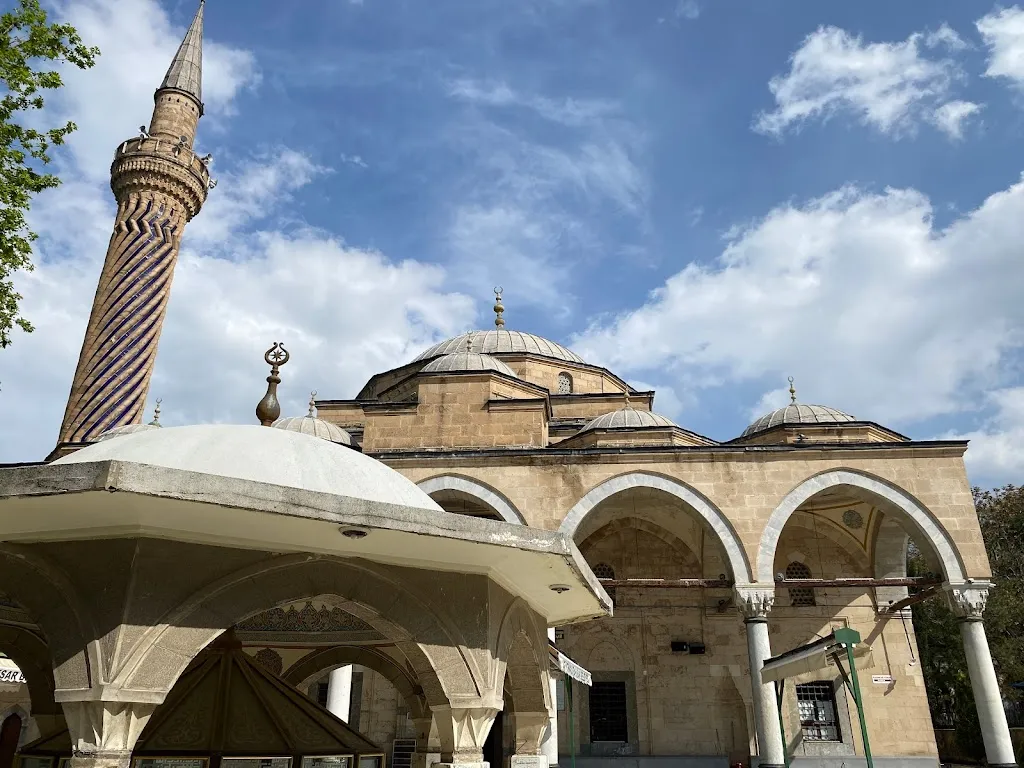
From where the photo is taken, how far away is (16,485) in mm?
2527

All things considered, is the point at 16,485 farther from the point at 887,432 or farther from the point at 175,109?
the point at 175,109

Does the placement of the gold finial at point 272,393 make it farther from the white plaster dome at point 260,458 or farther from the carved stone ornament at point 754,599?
the carved stone ornament at point 754,599

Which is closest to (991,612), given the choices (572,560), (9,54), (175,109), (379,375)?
(379,375)

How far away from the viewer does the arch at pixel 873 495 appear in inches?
387

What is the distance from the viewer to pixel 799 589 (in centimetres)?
1322

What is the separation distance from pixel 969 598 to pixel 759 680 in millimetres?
2997

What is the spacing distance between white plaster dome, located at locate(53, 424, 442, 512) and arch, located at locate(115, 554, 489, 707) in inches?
14.0

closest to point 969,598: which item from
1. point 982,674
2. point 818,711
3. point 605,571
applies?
point 982,674

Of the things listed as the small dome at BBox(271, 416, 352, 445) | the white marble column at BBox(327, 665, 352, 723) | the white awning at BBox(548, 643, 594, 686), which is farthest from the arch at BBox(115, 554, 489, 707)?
the small dome at BBox(271, 416, 352, 445)

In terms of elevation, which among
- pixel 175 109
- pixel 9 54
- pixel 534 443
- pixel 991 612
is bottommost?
pixel 991 612

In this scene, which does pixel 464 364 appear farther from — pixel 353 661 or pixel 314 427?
pixel 353 661

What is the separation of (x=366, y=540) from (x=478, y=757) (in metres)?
1.15

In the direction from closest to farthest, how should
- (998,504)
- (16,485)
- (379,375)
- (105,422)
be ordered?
(16,485) → (105,422) → (379,375) → (998,504)

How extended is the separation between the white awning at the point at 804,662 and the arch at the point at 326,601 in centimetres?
375
